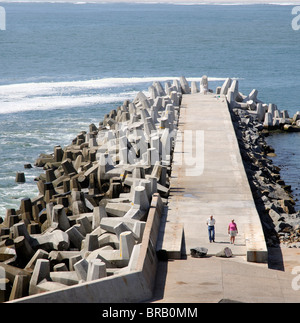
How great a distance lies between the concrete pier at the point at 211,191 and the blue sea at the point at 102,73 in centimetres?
314

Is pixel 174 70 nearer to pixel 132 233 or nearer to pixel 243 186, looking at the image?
pixel 243 186

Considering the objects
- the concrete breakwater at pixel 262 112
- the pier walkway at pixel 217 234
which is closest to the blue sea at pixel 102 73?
the concrete breakwater at pixel 262 112

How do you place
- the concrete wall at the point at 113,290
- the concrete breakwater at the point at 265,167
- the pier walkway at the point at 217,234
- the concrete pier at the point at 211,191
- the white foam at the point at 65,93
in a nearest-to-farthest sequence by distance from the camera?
the concrete wall at the point at 113,290, the pier walkway at the point at 217,234, the concrete pier at the point at 211,191, the concrete breakwater at the point at 265,167, the white foam at the point at 65,93

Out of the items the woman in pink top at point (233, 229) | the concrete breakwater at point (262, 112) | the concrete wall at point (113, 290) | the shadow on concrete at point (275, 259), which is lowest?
the shadow on concrete at point (275, 259)

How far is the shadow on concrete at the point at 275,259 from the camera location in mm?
11956

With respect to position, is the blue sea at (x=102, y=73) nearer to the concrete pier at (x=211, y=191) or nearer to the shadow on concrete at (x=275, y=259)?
the concrete pier at (x=211, y=191)

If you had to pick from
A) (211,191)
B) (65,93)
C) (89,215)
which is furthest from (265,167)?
(65,93)

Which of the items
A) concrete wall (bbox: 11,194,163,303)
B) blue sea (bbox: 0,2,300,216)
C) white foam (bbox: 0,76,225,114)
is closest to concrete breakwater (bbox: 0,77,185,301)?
concrete wall (bbox: 11,194,163,303)

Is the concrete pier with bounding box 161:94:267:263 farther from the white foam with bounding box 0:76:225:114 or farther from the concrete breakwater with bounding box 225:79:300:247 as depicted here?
the white foam with bounding box 0:76:225:114

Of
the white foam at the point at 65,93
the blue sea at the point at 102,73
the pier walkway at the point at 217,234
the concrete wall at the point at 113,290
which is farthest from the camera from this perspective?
the white foam at the point at 65,93

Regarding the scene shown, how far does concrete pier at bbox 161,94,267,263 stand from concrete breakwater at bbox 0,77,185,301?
418 millimetres

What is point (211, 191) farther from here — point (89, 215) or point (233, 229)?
point (233, 229)

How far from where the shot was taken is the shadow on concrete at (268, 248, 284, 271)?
11956 mm
